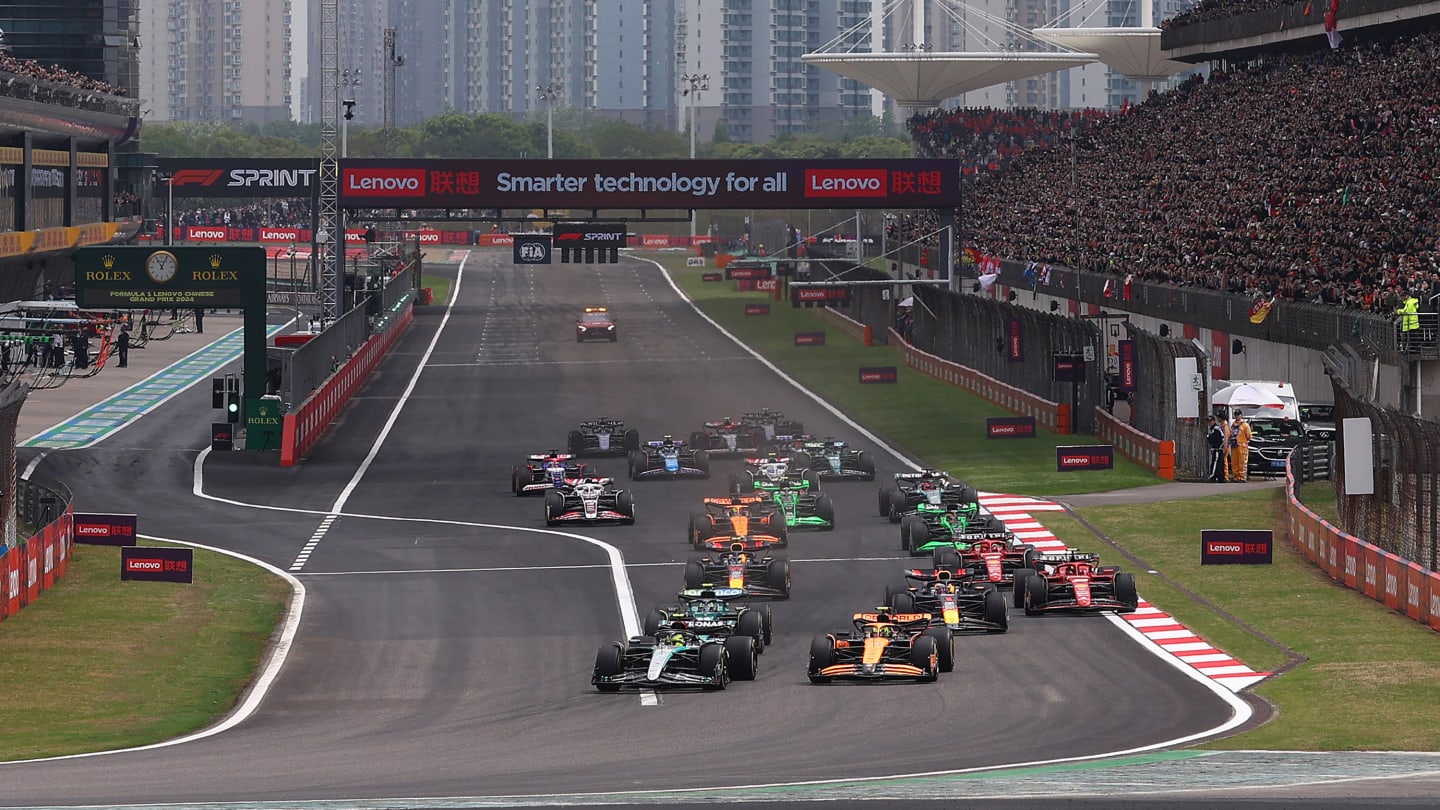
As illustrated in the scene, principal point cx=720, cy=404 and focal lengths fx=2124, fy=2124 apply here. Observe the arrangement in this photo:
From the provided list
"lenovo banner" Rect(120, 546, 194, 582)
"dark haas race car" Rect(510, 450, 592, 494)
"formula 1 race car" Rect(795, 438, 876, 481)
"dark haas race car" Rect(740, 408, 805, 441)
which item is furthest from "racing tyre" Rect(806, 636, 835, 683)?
"dark haas race car" Rect(740, 408, 805, 441)

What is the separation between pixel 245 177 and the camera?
9075 cm

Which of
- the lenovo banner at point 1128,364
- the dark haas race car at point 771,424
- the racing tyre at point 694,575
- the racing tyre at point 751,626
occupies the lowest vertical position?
the racing tyre at point 751,626

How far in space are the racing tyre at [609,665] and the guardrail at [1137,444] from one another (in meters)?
24.3

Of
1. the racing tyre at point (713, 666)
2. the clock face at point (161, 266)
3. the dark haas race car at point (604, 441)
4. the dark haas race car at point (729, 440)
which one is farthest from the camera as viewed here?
the clock face at point (161, 266)

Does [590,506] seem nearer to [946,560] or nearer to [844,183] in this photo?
[946,560]

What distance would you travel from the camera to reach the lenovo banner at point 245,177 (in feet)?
296

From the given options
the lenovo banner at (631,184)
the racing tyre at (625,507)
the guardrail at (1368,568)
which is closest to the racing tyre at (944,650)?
the guardrail at (1368,568)

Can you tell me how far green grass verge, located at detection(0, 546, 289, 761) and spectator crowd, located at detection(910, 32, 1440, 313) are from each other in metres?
27.6

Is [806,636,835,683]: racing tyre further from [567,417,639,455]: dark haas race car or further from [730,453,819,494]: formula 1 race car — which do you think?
[567,417,639,455]: dark haas race car

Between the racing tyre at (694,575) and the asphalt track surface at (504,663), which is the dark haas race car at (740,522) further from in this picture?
the racing tyre at (694,575)

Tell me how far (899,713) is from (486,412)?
42120 millimetres

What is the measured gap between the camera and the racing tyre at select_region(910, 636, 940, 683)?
25.7m

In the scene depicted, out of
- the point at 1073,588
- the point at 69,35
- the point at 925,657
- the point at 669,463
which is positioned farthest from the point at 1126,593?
the point at 69,35

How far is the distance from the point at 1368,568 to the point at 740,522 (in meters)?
10.5
